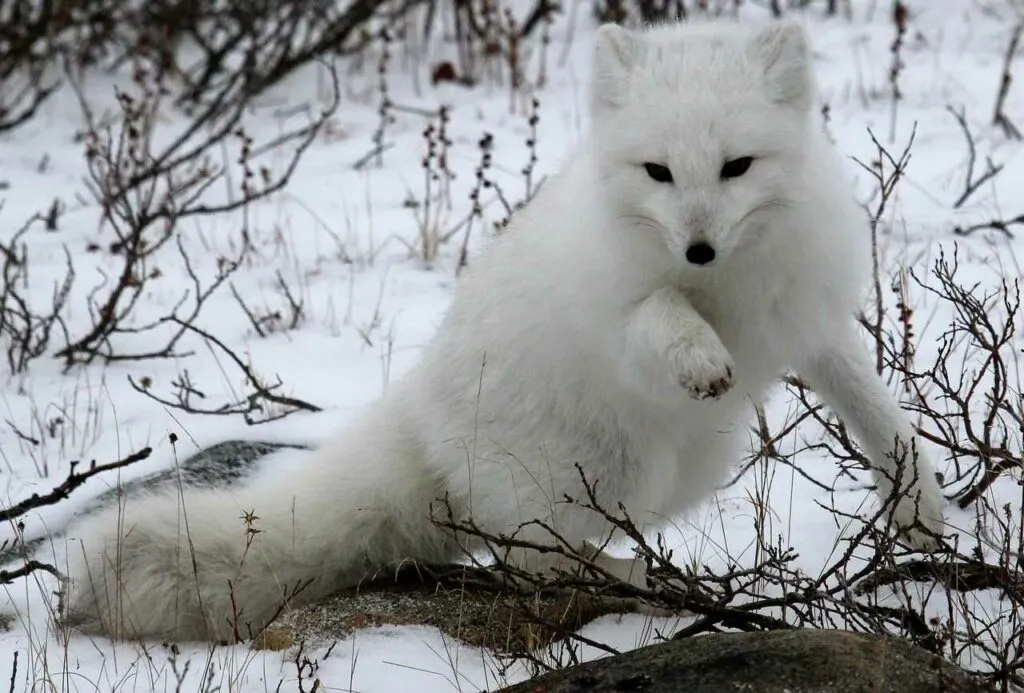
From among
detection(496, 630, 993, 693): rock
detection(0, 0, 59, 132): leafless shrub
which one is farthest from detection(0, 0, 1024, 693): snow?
detection(496, 630, 993, 693): rock

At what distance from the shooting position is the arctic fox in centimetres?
351

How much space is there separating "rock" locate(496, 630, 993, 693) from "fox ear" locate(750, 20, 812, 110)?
159cm

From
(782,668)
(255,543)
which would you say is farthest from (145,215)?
(782,668)

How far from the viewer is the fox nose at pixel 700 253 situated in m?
3.30

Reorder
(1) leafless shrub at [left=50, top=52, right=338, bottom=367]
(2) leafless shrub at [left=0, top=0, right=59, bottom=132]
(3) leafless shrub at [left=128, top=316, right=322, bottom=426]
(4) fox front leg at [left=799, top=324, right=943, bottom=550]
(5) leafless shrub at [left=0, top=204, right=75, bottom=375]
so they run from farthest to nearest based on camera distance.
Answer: (2) leafless shrub at [left=0, top=0, right=59, bottom=132] < (1) leafless shrub at [left=50, top=52, right=338, bottom=367] < (5) leafless shrub at [left=0, top=204, right=75, bottom=375] < (3) leafless shrub at [left=128, top=316, right=322, bottom=426] < (4) fox front leg at [left=799, top=324, right=943, bottom=550]

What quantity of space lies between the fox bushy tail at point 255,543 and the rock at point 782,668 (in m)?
1.26

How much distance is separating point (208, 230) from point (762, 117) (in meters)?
4.83

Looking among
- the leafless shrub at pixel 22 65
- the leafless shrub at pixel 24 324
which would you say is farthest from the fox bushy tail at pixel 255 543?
the leafless shrub at pixel 22 65

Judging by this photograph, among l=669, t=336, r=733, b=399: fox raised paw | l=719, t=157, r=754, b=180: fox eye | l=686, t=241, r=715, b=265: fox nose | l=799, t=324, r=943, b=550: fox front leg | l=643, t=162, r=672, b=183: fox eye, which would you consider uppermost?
l=719, t=157, r=754, b=180: fox eye

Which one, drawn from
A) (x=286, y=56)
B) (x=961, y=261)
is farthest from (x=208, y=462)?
(x=286, y=56)

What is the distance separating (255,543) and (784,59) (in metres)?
2.20

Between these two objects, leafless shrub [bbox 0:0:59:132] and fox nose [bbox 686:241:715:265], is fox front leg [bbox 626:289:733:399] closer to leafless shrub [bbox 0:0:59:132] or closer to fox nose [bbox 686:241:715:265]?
fox nose [bbox 686:241:715:265]

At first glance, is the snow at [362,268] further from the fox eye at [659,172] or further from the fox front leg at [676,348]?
the fox eye at [659,172]

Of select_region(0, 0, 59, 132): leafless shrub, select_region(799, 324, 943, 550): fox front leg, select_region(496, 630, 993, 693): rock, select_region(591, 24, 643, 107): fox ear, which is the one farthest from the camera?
select_region(0, 0, 59, 132): leafless shrub
